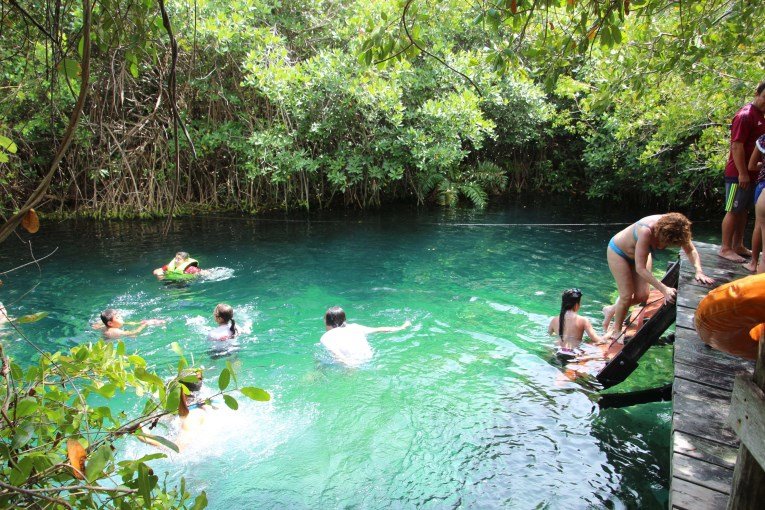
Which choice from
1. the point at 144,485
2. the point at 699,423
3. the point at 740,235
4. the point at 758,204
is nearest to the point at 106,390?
the point at 144,485

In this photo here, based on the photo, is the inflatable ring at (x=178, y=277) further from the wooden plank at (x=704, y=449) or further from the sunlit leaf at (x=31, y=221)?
the wooden plank at (x=704, y=449)

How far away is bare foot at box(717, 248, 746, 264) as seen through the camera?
18.4 feet

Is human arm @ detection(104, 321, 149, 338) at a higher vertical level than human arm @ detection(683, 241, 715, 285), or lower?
lower

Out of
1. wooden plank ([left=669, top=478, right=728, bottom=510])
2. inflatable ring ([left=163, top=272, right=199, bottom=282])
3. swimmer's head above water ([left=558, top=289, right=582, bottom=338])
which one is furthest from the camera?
inflatable ring ([left=163, top=272, right=199, bottom=282])

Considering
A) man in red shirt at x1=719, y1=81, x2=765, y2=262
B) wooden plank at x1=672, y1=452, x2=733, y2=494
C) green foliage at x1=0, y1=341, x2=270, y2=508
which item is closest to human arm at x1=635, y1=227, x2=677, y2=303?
man in red shirt at x1=719, y1=81, x2=765, y2=262

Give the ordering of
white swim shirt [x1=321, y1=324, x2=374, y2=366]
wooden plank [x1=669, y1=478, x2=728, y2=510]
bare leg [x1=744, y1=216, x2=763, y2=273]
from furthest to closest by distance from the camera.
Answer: white swim shirt [x1=321, y1=324, x2=374, y2=366] < bare leg [x1=744, y1=216, x2=763, y2=273] < wooden plank [x1=669, y1=478, x2=728, y2=510]

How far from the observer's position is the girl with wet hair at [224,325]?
716 cm

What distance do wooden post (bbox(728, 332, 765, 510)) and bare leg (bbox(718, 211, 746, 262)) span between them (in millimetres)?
4515

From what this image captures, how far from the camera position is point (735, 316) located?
170 centimetres

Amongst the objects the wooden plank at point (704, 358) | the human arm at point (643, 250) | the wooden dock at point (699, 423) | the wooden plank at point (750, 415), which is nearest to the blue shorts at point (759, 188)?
the human arm at point (643, 250)

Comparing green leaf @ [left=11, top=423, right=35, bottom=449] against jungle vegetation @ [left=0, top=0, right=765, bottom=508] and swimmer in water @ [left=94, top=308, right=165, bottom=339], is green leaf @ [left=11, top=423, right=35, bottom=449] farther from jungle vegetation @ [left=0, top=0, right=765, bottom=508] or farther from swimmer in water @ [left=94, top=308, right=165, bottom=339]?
jungle vegetation @ [left=0, top=0, right=765, bottom=508]

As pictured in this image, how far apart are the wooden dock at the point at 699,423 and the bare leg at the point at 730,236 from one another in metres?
1.65

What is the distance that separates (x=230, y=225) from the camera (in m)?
15.1

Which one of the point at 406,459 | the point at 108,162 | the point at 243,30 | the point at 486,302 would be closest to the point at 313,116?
the point at 243,30
